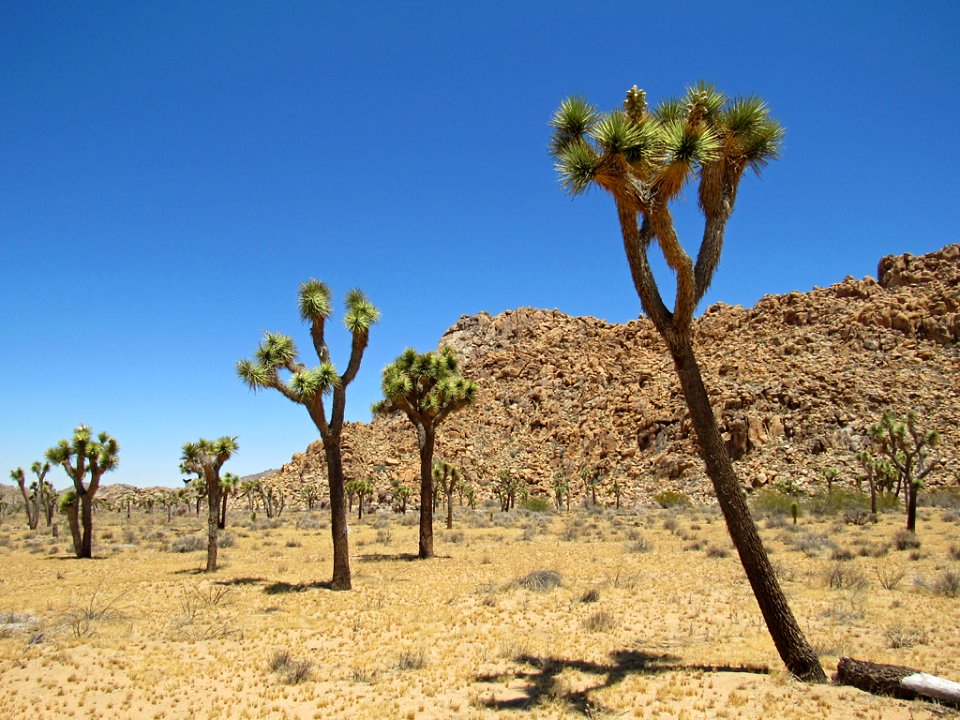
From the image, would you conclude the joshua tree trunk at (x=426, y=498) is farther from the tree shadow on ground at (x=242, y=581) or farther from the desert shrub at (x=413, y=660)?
the desert shrub at (x=413, y=660)

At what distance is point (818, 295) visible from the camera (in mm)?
75000

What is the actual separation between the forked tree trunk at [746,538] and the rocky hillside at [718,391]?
166 ft

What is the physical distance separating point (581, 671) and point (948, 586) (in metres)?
9.03

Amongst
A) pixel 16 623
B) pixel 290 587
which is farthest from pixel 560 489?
pixel 16 623

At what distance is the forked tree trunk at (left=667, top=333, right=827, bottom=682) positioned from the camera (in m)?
7.88

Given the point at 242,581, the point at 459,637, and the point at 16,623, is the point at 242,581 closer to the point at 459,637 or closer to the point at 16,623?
the point at 16,623

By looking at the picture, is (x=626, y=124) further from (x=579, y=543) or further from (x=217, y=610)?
(x=579, y=543)

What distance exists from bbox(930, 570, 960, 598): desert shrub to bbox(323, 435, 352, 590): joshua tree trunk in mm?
13024

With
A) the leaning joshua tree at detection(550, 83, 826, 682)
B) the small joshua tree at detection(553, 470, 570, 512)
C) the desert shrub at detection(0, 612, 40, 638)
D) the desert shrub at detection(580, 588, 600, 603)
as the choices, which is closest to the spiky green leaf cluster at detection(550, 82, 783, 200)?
the leaning joshua tree at detection(550, 83, 826, 682)

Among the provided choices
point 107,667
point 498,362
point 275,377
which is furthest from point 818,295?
point 107,667

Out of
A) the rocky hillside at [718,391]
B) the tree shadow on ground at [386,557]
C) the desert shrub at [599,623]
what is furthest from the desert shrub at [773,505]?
the desert shrub at [599,623]

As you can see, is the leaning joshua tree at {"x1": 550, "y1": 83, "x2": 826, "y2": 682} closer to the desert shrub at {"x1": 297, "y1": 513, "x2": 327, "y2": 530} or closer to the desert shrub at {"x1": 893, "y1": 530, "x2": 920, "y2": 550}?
the desert shrub at {"x1": 893, "y1": 530, "x2": 920, "y2": 550}

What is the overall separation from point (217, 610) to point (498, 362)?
263ft

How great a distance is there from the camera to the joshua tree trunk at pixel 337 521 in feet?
52.1
